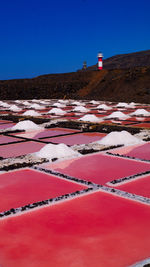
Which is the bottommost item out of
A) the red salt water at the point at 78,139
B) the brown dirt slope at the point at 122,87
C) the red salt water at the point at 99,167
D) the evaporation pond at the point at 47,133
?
the red salt water at the point at 99,167

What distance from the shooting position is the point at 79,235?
1.75 m

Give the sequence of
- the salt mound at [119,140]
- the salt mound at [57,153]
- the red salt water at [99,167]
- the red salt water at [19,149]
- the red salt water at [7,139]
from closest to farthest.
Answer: the red salt water at [99,167], the salt mound at [57,153], the red salt water at [19,149], the salt mound at [119,140], the red salt water at [7,139]

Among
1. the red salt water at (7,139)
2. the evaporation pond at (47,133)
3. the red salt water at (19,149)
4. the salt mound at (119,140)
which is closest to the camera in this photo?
the red salt water at (19,149)

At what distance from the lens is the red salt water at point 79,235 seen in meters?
1.52

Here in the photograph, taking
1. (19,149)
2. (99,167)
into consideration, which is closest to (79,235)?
(99,167)

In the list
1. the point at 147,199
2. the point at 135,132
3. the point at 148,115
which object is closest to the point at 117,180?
the point at 147,199

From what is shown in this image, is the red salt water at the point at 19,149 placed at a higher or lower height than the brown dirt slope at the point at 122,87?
lower

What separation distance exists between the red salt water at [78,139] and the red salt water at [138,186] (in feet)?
5.67

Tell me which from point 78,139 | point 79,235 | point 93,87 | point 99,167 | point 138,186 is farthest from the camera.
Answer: point 93,87

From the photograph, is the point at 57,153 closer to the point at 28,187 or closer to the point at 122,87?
the point at 28,187

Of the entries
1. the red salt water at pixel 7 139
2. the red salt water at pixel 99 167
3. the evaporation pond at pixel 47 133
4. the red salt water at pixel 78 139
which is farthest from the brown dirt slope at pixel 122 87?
the red salt water at pixel 99 167

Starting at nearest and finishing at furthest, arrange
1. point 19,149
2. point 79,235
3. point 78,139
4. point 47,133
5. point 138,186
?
point 79,235
point 138,186
point 19,149
point 78,139
point 47,133

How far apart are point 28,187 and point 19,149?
1494 mm

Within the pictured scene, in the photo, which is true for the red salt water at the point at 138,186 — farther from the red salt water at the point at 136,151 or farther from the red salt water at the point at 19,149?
the red salt water at the point at 19,149
